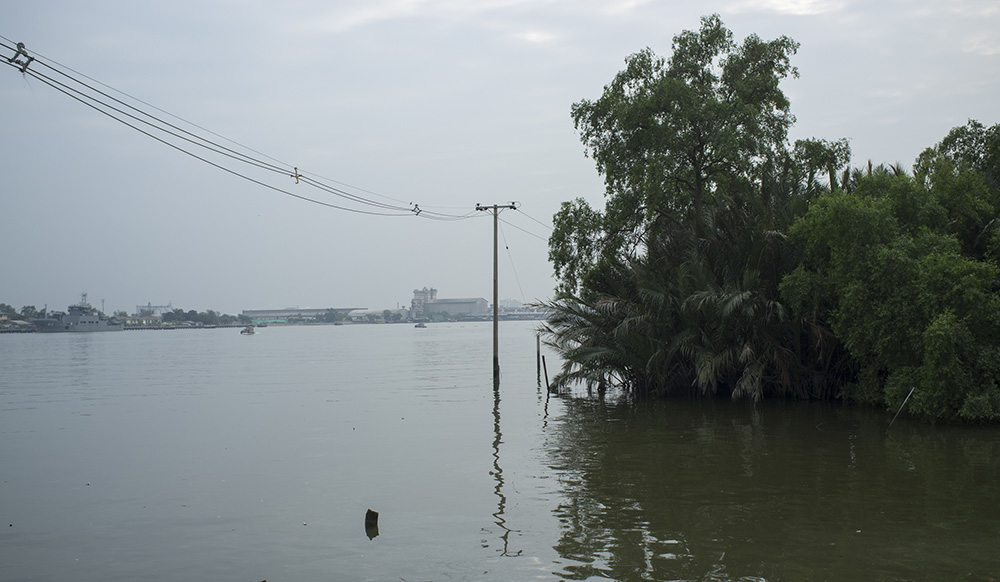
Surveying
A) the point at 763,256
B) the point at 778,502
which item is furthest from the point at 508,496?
the point at 763,256

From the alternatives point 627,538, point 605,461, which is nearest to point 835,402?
point 605,461

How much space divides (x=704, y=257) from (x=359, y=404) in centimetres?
1400

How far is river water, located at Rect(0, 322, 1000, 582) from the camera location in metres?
9.33

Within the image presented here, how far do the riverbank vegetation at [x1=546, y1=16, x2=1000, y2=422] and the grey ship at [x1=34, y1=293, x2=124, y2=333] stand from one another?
178 meters

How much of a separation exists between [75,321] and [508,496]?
632 ft

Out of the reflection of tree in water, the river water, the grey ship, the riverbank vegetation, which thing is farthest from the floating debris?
the grey ship

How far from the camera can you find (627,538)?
10180 mm

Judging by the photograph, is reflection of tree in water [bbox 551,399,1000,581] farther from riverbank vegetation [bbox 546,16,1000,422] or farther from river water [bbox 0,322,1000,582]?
riverbank vegetation [bbox 546,16,1000,422]

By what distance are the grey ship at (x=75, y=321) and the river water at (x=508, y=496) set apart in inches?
6776

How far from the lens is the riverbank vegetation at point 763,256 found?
1867cm

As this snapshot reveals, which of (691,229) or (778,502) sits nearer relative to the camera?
(778,502)

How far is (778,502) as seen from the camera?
11883 mm

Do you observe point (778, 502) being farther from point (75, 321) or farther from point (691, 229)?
point (75, 321)

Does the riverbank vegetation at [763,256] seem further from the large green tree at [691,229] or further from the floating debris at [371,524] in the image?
the floating debris at [371,524]
